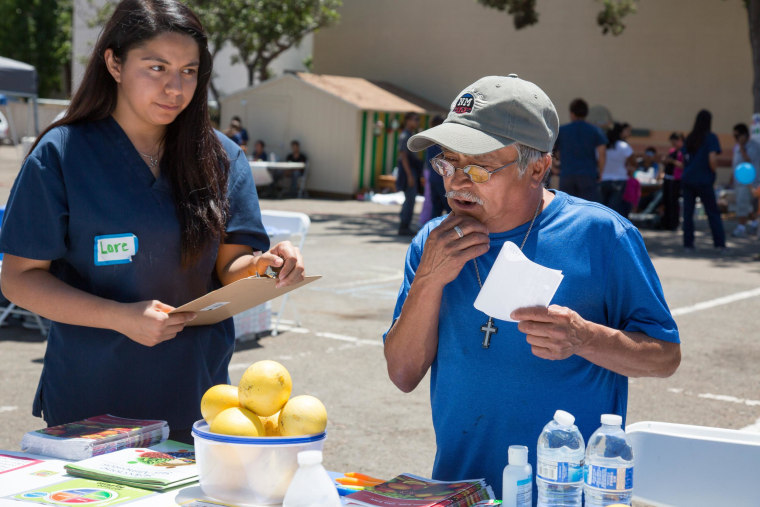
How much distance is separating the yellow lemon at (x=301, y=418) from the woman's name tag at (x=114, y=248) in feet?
2.54

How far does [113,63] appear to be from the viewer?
106 inches

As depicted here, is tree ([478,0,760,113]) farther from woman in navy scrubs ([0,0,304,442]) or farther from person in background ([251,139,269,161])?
woman in navy scrubs ([0,0,304,442])

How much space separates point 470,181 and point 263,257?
76 cm

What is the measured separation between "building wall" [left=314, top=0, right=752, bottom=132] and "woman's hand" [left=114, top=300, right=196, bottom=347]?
2371 cm

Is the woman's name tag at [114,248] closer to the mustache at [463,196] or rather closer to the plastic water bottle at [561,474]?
the mustache at [463,196]

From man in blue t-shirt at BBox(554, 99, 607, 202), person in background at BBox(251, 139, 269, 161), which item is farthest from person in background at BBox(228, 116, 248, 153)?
man in blue t-shirt at BBox(554, 99, 607, 202)

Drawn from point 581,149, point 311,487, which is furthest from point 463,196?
point 581,149

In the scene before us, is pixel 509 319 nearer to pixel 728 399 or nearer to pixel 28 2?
pixel 728 399

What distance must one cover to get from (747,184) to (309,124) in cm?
1146

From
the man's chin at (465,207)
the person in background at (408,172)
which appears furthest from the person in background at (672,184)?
the man's chin at (465,207)

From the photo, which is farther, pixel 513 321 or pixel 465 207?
pixel 465 207

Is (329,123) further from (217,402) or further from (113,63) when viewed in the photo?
(217,402)

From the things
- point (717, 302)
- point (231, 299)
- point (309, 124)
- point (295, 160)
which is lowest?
point (295, 160)

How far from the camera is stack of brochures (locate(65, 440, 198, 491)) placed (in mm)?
2193
